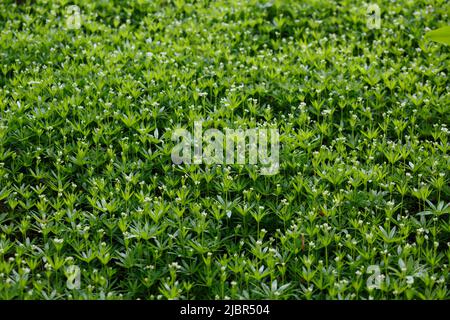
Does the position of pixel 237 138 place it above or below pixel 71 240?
above

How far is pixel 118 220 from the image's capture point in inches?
205

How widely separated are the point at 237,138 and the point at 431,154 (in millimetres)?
1852

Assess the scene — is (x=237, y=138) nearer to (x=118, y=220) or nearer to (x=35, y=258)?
(x=118, y=220)

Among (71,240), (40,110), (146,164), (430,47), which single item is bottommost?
(71,240)

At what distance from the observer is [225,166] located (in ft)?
19.0

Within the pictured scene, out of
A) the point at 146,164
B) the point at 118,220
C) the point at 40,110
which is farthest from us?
the point at 40,110

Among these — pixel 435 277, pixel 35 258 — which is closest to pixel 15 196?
pixel 35 258

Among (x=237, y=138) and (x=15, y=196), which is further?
(x=237, y=138)
